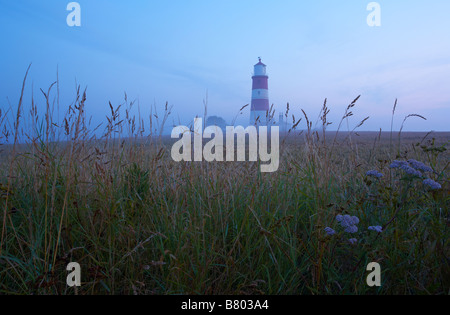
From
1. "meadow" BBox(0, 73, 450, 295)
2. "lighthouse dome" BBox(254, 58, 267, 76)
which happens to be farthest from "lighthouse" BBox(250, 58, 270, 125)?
"meadow" BBox(0, 73, 450, 295)

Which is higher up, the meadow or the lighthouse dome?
the lighthouse dome

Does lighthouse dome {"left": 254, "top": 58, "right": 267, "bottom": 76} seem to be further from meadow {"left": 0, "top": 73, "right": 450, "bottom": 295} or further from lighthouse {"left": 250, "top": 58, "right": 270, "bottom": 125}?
meadow {"left": 0, "top": 73, "right": 450, "bottom": 295}

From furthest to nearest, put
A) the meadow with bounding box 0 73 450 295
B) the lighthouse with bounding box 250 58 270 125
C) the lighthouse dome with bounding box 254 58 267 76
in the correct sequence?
1. the lighthouse dome with bounding box 254 58 267 76
2. the lighthouse with bounding box 250 58 270 125
3. the meadow with bounding box 0 73 450 295

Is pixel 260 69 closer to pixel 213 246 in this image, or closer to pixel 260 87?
pixel 260 87

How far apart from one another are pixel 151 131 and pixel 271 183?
148 cm

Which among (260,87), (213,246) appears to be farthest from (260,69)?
(213,246)

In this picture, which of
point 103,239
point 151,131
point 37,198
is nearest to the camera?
point 103,239

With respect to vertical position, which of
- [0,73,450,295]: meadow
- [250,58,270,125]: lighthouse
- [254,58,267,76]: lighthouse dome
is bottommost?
[0,73,450,295]: meadow

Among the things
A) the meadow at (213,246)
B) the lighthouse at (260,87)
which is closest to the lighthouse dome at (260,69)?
the lighthouse at (260,87)
